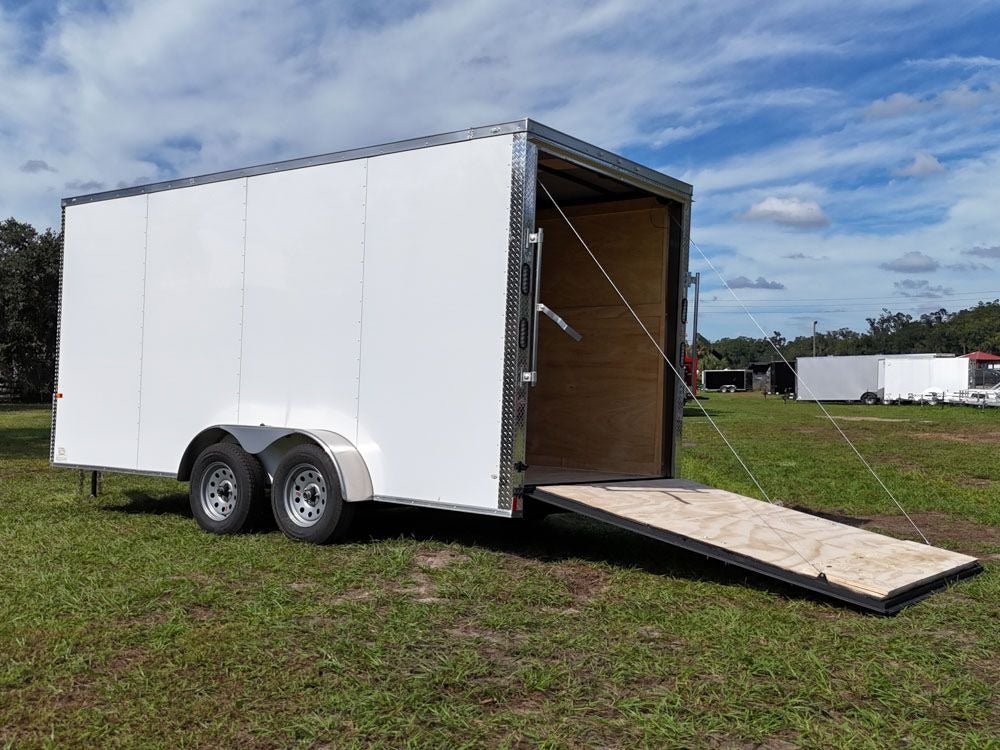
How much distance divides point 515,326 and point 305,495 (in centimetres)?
211

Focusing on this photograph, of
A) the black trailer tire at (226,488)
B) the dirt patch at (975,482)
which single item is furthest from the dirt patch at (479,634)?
the dirt patch at (975,482)

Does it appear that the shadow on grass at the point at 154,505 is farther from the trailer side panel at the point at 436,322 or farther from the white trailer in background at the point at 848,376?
the white trailer in background at the point at 848,376

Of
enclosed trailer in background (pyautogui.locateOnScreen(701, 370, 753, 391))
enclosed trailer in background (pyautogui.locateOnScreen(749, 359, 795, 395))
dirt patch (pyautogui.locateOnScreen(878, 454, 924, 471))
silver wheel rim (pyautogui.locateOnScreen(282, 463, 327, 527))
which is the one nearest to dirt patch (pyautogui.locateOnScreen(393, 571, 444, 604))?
silver wheel rim (pyautogui.locateOnScreen(282, 463, 327, 527))

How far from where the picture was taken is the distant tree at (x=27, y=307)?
38.0 m

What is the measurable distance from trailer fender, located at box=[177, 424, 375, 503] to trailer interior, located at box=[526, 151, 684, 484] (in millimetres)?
1575

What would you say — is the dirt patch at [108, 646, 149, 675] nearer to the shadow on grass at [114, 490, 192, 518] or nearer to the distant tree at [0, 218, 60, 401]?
the shadow on grass at [114, 490, 192, 518]

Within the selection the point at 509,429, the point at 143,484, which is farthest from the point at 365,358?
the point at 143,484

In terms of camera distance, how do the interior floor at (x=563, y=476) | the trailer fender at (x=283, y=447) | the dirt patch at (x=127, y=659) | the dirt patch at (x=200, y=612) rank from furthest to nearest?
1. the interior floor at (x=563, y=476)
2. the trailer fender at (x=283, y=447)
3. the dirt patch at (x=200, y=612)
4. the dirt patch at (x=127, y=659)

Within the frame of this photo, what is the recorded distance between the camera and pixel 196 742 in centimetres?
342

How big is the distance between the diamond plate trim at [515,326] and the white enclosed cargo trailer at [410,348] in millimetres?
14

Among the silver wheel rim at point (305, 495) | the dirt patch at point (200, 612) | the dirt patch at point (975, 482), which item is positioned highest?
the silver wheel rim at point (305, 495)

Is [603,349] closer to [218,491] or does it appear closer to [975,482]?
[218,491]

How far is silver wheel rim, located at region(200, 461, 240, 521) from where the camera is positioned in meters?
7.46

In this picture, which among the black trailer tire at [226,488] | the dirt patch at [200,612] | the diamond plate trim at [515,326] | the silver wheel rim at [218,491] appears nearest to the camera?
the dirt patch at [200,612]
